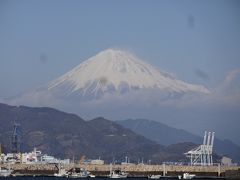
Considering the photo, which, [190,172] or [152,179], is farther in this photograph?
[190,172]

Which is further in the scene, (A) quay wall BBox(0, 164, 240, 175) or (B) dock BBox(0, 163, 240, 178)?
(A) quay wall BBox(0, 164, 240, 175)

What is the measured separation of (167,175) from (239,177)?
144 feet

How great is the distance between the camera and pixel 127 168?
518 feet

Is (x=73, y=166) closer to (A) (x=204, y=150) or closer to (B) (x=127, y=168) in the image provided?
(B) (x=127, y=168)

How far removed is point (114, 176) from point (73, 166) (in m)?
30.3

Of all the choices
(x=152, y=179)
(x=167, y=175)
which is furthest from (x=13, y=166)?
(x=152, y=179)

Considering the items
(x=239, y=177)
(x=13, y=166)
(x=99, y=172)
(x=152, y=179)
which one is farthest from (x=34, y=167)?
(x=239, y=177)

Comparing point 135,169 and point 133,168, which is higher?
point 133,168

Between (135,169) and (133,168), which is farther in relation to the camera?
(133,168)

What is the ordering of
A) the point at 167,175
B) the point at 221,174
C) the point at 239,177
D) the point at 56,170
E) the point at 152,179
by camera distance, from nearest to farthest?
the point at 239,177
the point at 152,179
the point at 221,174
the point at 167,175
the point at 56,170

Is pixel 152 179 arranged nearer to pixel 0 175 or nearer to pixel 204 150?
pixel 0 175

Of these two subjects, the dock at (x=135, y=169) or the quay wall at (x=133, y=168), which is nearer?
the dock at (x=135, y=169)

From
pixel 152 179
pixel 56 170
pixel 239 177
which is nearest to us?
pixel 239 177

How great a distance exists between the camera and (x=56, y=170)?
160 meters
